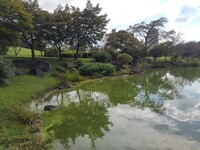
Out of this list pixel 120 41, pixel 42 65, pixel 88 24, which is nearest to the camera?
pixel 42 65

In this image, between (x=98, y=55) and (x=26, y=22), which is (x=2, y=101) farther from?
(x=98, y=55)

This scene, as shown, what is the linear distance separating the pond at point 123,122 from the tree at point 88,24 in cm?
1290

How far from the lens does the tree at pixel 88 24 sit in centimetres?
2647

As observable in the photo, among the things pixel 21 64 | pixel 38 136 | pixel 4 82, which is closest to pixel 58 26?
pixel 21 64

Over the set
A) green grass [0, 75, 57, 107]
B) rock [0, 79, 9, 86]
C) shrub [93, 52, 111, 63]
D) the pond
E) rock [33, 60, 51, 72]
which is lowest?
the pond

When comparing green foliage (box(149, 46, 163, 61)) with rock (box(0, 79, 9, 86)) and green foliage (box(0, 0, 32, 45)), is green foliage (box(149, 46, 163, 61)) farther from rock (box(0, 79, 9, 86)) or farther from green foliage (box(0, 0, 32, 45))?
rock (box(0, 79, 9, 86))

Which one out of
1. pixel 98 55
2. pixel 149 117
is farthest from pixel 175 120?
pixel 98 55

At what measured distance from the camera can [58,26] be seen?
23.8m

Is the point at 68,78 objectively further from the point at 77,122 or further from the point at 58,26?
the point at 77,122

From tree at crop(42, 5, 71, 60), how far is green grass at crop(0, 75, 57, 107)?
276 inches

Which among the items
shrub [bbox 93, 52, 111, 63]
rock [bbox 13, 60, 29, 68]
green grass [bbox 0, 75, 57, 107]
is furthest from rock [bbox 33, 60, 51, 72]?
shrub [bbox 93, 52, 111, 63]

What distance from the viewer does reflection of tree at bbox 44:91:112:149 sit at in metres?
8.09

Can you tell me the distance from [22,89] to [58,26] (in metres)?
11.8

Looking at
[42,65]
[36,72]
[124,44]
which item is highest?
[124,44]
